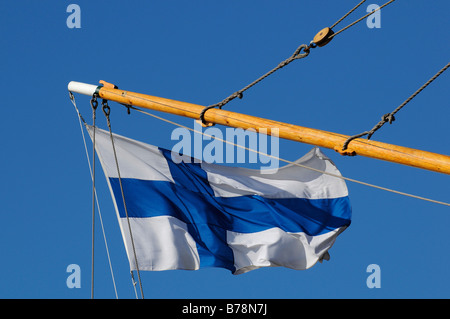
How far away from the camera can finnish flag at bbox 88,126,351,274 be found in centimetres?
1908

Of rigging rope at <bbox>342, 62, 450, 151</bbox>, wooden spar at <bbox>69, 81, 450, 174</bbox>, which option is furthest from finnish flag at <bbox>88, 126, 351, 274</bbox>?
rigging rope at <bbox>342, 62, 450, 151</bbox>

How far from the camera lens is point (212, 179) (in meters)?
21.0

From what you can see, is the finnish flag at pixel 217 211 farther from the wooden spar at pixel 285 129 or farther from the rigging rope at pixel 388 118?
the rigging rope at pixel 388 118

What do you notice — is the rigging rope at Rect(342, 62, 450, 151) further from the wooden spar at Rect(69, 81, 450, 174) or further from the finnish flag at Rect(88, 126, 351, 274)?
the finnish flag at Rect(88, 126, 351, 274)

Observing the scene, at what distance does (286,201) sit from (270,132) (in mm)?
4756

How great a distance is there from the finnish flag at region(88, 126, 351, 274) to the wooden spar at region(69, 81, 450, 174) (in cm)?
114

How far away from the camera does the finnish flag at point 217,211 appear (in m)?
19.1

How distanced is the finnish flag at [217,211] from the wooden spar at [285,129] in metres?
1.14

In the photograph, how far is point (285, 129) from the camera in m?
16.6

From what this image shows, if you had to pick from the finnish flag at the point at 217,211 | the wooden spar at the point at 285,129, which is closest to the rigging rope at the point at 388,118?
the wooden spar at the point at 285,129

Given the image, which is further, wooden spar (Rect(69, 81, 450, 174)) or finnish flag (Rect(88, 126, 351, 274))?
finnish flag (Rect(88, 126, 351, 274))

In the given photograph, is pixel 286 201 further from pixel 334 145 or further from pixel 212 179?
pixel 334 145

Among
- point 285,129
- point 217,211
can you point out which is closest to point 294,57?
point 285,129

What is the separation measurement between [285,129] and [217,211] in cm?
430
